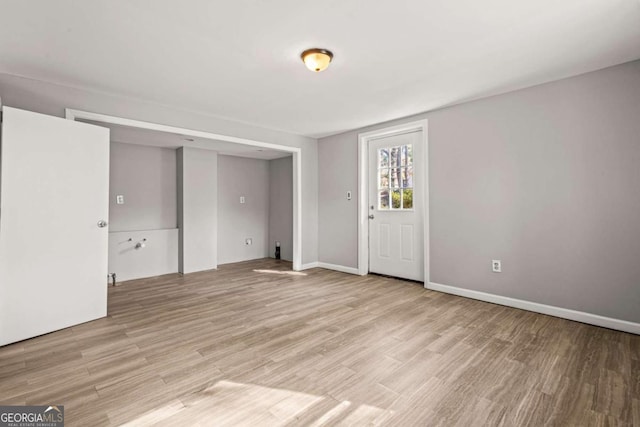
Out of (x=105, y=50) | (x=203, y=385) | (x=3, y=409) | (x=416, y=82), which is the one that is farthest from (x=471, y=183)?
(x=3, y=409)

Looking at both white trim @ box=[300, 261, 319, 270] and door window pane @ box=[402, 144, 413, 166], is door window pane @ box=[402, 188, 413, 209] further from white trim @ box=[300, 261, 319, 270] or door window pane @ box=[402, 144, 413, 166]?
white trim @ box=[300, 261, 319, 270]

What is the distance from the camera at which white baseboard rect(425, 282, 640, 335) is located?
268 centimetres

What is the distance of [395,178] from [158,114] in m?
3.32

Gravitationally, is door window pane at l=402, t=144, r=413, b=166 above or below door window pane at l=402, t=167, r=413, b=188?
above

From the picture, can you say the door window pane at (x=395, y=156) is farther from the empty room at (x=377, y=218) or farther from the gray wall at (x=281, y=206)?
the gray wall at (x=281, y=206)

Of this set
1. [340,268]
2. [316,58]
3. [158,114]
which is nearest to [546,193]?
[316,58]

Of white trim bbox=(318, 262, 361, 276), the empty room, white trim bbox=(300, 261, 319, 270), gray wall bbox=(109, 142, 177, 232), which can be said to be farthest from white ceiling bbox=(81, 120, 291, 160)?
white trim bbox=(318, 262, 361, 276)

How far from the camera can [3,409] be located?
1670 millimetres

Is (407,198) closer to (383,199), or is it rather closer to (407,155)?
(383,199)

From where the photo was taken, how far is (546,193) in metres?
3.12

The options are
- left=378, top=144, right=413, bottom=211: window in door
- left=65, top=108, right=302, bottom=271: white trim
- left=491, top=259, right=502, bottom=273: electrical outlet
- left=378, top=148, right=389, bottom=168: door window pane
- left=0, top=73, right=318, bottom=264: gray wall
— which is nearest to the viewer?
left=0, top=73, right=318, bottom=264: gray wall

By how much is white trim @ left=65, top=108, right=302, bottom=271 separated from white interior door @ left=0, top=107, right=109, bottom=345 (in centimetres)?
36

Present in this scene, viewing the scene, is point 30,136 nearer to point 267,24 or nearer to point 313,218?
point 267,24

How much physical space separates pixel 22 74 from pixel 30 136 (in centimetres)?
73
